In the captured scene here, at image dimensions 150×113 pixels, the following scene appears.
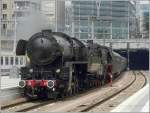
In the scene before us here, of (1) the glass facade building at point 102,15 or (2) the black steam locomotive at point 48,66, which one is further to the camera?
(1) the glass facade building at point 102,15

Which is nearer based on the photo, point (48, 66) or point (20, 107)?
point (20, 107)

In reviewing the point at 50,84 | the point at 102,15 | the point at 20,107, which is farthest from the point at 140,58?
the point at 20,107

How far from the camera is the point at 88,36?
45469 millimetres

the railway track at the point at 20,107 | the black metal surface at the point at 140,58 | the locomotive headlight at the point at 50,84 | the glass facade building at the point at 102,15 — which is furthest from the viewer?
the black metal surface at the point at 140,58

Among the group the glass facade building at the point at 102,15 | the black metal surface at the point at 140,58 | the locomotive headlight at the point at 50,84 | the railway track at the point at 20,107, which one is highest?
the glass facade building at the point at 102,15

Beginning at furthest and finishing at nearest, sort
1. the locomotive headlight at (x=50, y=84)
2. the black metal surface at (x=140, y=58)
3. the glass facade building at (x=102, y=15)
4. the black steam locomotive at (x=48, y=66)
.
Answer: the black metal surface at (x=140, y=58), the glass facade building at (x=102, y=15), the black steam locomotive at (x=48, y=66), the locomotive headlight at (x=50, y=84)

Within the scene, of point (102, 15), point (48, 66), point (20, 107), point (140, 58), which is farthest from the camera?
point (140, 58)

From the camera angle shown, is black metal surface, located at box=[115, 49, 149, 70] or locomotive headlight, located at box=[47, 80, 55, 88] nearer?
locomotive headlight, located at box=[47, 80, 55, 88]

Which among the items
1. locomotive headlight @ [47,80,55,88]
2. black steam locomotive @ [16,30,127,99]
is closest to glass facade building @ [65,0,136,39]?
black steam locomotive @ [16,30,127,99]

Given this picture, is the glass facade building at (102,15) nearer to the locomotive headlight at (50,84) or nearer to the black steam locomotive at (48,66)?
the black steam locomotive at (48,66)

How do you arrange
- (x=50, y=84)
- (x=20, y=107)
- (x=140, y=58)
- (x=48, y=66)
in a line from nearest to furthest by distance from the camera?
(x=20, y=107)
(x=50, y=84)
(x=48, y=66)
(x=140, y=58)

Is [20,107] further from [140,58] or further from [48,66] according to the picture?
[140,58]

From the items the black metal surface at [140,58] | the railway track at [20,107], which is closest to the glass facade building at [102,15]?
the black metal surface at [140,58]

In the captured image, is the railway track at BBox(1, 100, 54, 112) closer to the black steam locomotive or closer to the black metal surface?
the black steam locomotive
